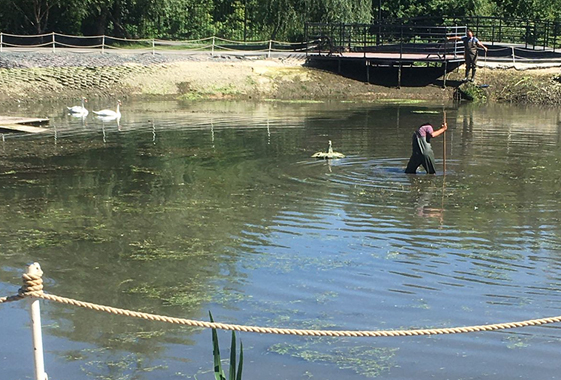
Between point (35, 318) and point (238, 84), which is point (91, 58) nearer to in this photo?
point (238, 84)

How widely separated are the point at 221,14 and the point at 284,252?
4726cm

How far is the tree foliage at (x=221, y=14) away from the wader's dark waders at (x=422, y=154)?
26844 mm

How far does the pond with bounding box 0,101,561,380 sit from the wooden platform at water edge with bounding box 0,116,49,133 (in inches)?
93.3

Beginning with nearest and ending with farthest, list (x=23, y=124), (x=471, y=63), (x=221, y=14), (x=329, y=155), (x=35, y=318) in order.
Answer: (x=35, y=318) < (x=329, y=155) < (x=23, y=124) < (x=471, y=63) < (x=221, y=14)

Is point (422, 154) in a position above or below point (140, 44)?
below

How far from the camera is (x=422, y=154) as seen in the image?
56.7 ft

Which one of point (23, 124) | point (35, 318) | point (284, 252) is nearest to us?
point (35, 318)

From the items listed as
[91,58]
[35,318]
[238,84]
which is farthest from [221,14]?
[35,318]

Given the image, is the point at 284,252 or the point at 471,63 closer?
the point at 284,252

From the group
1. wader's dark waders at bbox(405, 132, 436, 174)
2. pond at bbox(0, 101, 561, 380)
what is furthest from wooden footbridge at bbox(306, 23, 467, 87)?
wader's dark waders at bbox(405, 132, 436, 174)

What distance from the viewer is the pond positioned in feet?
26.8

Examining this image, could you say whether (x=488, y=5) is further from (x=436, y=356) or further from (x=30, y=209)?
(x=436, y=356)

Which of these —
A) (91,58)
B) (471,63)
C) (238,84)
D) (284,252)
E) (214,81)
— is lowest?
(284,252)

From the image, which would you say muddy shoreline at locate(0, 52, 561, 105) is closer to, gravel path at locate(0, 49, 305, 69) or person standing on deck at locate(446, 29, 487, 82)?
gravel path at locate(0, 49, 305, 69)
